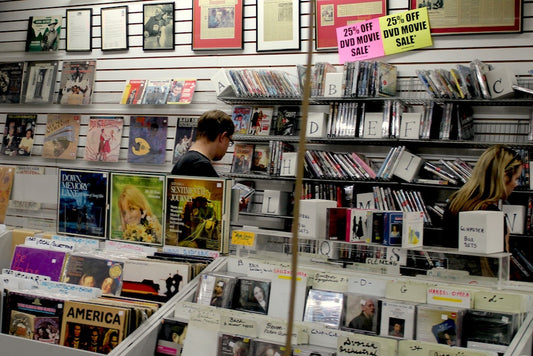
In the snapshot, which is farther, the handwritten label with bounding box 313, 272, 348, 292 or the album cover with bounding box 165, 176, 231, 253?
the album cover with bounding box 165, 176, 231, 253

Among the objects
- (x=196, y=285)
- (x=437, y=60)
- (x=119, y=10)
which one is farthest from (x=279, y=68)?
(x=196, y=285)

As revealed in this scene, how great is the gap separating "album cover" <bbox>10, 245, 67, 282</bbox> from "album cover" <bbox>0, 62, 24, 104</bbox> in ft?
15.1

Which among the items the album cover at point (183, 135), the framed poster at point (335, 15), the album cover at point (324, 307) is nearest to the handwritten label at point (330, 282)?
the album cover at point (324, 307)

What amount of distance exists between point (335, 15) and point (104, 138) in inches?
106

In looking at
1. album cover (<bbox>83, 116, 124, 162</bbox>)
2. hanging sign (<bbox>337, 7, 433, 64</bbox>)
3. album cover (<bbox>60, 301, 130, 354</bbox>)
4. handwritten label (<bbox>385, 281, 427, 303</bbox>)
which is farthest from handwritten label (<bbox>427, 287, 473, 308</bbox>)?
album cover (<bbox>83, 116, 124, 162</bbox>)

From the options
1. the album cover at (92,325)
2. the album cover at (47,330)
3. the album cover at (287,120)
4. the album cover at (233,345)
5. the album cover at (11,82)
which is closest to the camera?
the album cover at (233,345)

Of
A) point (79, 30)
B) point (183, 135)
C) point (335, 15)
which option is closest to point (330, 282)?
point (335, 15)

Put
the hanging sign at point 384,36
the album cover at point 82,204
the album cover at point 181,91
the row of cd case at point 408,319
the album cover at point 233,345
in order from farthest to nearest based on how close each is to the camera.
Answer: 1. the album cover at point 181,91
2. the hanging sign at point 384,36
3. the album cover at point 82,204
4. the album cover at point 233,345
5. the row of cd case at point 408,319

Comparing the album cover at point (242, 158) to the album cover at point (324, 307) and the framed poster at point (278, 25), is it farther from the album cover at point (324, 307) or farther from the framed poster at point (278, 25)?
the album cover at point (324, 307)

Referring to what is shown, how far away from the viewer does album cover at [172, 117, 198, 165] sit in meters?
5.67

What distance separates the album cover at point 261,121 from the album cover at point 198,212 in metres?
2.98

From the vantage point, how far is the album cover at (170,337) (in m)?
1.88

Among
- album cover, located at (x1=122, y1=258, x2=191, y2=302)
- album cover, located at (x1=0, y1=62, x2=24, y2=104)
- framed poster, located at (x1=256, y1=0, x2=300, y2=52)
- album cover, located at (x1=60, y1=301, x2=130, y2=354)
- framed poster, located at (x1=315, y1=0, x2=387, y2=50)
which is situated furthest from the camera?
album cover, located at (x1=0, y1=62, x2=24, y2=104)

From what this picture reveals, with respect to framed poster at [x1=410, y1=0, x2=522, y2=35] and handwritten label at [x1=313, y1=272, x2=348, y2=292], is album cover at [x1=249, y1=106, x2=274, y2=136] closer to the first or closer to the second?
framed poster at [x1=410, y1=0, x2=522, y2=35]
